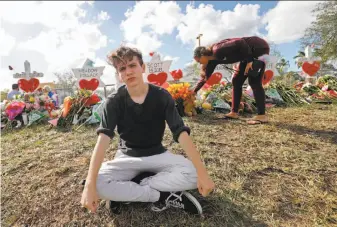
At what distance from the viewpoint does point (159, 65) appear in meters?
5.57

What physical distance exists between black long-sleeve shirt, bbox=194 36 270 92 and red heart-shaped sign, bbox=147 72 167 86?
1.93 m

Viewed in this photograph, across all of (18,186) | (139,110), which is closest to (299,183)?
(139,110)

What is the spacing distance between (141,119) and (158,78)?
3.83m

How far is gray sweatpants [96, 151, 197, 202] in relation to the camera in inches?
60.1

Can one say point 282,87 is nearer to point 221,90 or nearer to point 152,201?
point 221,90

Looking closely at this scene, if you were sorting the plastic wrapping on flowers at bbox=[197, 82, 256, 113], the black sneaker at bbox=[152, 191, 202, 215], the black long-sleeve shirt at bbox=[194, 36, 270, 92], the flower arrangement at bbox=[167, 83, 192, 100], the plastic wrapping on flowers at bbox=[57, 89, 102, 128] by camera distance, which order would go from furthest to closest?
the plastic wrapping on flowers at bbox=[197, 82, 256, 113] < the plastic wrapping on flowers at bbox=[57, 89, 102, 128] < the flower arrangement at bbox=[167, 83, 192, 100] < the black long-sleeve shirt at bbox=[194, 36, 270, 92] < the black sneaker at bbox=[152, 191, 202, 215]

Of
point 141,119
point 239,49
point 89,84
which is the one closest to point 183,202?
point 141,119

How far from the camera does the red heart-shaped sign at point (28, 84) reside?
18.6ft

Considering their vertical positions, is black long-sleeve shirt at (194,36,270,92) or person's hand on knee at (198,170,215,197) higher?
black long-sleeve shirt at (194,36,270,92)

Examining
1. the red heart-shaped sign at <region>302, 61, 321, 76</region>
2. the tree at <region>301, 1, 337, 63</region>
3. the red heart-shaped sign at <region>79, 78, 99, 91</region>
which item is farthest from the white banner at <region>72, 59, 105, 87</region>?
the tree at <region>301, 1, 337, 63</region>

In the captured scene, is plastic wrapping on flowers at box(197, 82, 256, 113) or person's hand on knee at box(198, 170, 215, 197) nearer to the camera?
person's hand on knee at box(198, 170, 215, 197)

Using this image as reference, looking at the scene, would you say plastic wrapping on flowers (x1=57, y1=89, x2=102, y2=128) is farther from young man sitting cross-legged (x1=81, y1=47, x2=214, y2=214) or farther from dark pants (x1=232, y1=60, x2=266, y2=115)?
young man sitting cross-legged (x1=81, y1=47, x2=214, y2=214)

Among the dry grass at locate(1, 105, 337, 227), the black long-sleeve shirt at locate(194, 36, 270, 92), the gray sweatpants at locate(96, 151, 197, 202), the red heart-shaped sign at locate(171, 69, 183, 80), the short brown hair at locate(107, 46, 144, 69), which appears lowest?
the dry grass at locate(1, 105, 337, 227)

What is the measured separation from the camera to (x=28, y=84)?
18.9 feet
